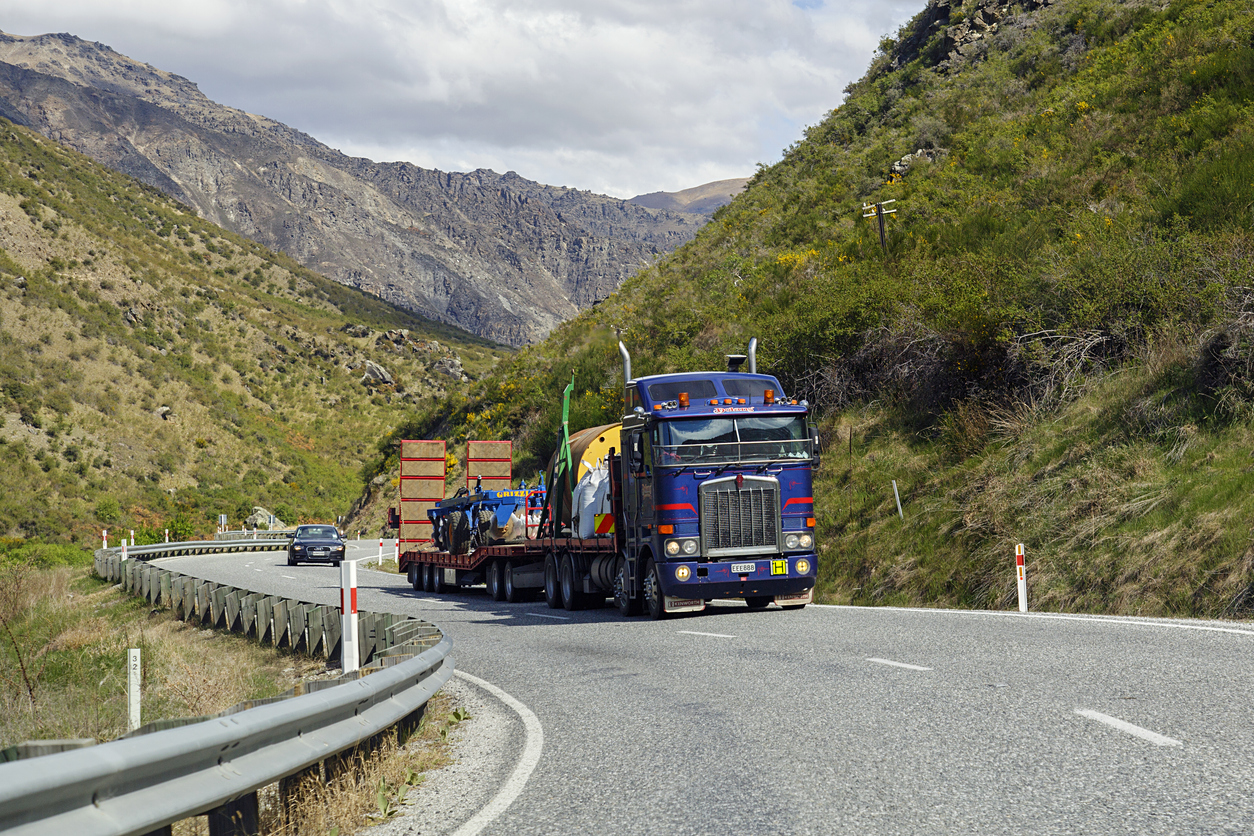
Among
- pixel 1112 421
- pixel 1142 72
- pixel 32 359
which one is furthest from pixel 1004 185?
pixel 32 359

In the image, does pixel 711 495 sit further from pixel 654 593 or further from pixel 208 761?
pixel 208 761

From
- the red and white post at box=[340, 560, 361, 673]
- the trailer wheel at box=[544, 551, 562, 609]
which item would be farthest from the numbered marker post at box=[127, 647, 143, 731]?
the trailer wheel at box=[544, 551, 562, 609]

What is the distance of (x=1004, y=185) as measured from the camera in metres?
32.0

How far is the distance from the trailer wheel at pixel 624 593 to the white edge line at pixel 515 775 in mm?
6645

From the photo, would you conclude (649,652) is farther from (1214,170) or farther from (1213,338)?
(1214,170)

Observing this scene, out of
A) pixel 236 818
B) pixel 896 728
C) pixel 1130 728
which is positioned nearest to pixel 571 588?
pixel 896 728

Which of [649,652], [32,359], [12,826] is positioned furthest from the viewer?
[32,359]

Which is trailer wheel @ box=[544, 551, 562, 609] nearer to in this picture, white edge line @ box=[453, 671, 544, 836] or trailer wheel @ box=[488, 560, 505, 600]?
trailer wheel @ box=[488, 560, 505, 600]

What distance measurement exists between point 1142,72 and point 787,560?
24.2 m

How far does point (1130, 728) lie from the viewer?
6.79 m

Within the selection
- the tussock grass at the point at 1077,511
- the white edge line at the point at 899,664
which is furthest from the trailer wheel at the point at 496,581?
the white edge line at the point at 899,664

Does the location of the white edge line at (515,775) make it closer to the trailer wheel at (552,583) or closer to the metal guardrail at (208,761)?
the metal guardrail at (208,761)

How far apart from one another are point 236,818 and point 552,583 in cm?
1605

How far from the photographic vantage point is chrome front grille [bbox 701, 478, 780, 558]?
51.2ft
